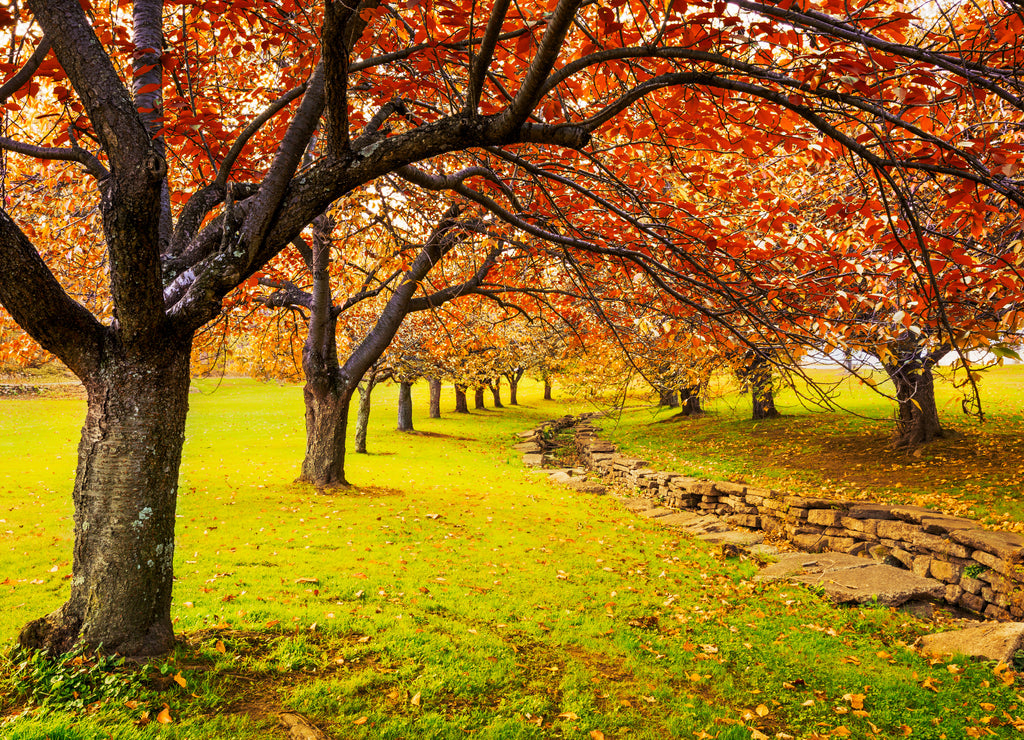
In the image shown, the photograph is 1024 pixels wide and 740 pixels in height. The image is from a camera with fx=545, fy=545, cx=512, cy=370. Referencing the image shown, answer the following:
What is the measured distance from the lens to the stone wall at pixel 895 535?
20.8 ft

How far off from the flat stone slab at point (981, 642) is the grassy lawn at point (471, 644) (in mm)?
192

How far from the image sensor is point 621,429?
28875 millimetres

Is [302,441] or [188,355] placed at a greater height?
[188,355]

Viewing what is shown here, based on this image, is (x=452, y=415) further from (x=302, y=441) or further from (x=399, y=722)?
(x=399, y=722)

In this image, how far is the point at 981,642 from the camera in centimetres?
516

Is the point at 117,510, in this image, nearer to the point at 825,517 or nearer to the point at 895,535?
the point at 895,535

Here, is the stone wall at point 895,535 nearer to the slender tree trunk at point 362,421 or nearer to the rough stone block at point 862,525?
the rough stone block at point 862,525

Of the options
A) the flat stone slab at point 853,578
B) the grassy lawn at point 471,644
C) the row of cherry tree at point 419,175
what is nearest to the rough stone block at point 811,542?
the flat stone slab at point 853,578

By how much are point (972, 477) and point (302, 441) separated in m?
21.8

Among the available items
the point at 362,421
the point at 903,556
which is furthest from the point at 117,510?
the point at 362,421

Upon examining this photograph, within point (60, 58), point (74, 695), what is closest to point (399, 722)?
point (74, 695)

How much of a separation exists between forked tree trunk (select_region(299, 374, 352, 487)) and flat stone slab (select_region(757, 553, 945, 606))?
28.3ft

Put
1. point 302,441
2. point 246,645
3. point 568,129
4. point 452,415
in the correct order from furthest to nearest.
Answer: point 452,415 < point 302,441 < point 246,645 < point 568,129

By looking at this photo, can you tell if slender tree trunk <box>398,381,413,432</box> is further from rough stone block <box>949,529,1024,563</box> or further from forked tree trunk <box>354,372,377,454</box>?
rough stone block <box>949,529,1024,563</box>
